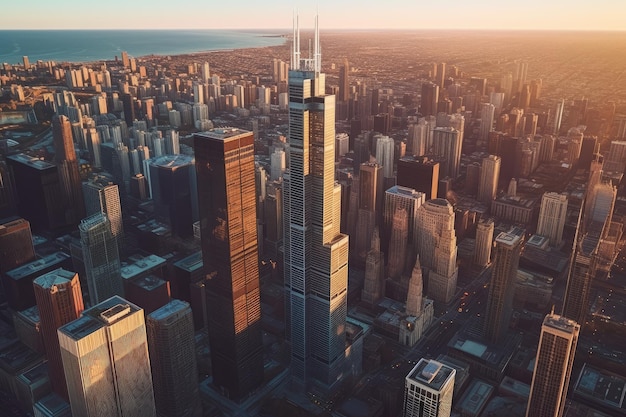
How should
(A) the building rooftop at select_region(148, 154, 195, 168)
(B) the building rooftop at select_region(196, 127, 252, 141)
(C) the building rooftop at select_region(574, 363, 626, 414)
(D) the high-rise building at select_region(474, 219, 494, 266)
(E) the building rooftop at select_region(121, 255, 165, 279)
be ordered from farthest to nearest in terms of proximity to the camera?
1. (A) the building rooftop at select_region(148, 154, 195, 168)
2. (D) the high-rise building at select_region(474, 219, 494, 266)
3. (E) the building rooftop at select_region(121, 255, 165, 279)
4. (C) the building rooftop at select_region(574, 363, 626, 414)
5. (B) the building rooftop at select_region(196, 127, 252, 141)

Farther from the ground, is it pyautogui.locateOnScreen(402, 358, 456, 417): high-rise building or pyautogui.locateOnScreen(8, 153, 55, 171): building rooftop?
pyautogui.locateOnScreen(8, 153, 55, 171): building rooftop

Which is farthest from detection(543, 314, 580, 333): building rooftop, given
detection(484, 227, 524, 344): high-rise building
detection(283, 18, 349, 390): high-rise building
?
detection(283, 18, 349, 390): high-rise building

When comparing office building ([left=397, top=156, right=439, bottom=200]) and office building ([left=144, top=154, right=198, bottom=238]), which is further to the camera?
office building ([left=144, top=154, right=198, bottom=238])

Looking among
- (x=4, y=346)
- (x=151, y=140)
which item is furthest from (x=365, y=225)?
(x=151, y=140)

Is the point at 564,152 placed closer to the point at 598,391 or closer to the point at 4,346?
the point at 598,391

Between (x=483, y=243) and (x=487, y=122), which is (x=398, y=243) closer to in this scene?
(x=483, y=243)

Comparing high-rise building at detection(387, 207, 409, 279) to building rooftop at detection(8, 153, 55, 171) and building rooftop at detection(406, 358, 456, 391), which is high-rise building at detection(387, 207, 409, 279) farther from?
building rooftop at detection(8, 153, 55, 171)

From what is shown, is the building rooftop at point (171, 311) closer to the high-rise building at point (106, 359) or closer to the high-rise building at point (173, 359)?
the high-rise building at point (173, 359)
